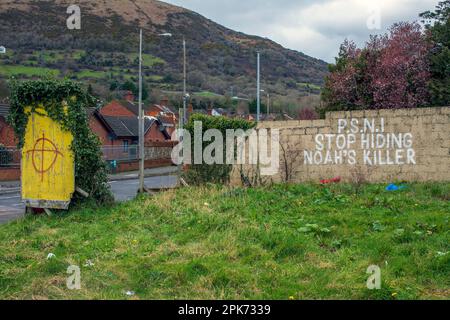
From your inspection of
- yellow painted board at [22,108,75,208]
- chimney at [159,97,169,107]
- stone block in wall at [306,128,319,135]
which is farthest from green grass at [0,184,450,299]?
chimney at [159,97,169,107]

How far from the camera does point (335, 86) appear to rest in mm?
17016

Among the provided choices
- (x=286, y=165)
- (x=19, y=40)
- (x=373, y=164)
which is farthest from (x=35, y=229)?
(x=19, y=40)

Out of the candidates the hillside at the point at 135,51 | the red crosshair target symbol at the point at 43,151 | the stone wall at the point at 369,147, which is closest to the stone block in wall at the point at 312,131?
the stone wall at the point at 369,147

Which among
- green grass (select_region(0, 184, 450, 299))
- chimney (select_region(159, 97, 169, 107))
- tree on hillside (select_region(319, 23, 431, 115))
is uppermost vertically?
chimney (select_region(159, 97, 169, 107))

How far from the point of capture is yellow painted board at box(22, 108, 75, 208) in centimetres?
1163

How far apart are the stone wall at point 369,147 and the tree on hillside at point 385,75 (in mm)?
3647

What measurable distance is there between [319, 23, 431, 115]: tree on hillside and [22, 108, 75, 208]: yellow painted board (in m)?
9.36

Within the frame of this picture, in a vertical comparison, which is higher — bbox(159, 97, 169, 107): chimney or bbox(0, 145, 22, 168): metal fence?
bbox(159, 97, 169, 107): chimney

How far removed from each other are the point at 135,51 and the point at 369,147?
79732mm

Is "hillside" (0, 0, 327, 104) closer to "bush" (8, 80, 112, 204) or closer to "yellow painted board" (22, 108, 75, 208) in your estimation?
"bush" (8, 80, 112, 204)

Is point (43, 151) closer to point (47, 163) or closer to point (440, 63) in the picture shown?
point (47, 163)

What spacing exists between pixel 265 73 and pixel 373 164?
7306 centimetres
